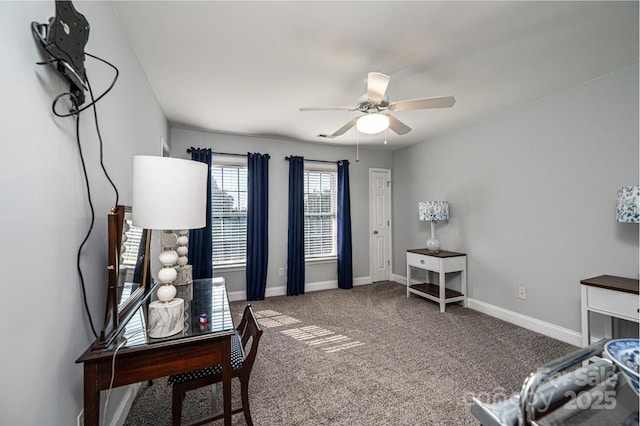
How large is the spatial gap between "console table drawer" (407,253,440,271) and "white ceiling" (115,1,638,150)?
1.88m

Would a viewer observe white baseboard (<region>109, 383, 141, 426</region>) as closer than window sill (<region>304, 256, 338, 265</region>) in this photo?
Yes

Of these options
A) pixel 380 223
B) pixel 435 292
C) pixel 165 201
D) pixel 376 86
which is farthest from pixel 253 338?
pixel 380 223

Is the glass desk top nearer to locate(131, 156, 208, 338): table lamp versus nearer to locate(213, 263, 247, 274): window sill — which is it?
locate(131, 156, 208, 338): table lamp

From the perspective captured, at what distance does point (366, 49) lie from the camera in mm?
1966

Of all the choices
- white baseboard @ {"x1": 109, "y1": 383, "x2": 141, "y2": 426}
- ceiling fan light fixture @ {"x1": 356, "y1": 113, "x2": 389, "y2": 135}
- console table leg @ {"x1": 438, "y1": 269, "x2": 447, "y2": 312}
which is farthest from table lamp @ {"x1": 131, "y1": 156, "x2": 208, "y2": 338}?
console table leg @ {"x1": 438, "y1": 269, "x2": 447, "y2": 312}

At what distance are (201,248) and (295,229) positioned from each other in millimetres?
1356

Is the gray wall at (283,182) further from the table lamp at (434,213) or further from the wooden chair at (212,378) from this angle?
the wooden chair at (212,378)

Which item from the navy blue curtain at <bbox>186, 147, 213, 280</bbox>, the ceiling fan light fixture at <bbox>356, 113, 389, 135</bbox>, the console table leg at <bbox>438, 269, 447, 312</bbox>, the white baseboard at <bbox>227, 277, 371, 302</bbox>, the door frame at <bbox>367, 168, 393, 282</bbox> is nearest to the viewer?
the ceiling fan light fixture at <bbox>356, 113, 389, 135</bbox>

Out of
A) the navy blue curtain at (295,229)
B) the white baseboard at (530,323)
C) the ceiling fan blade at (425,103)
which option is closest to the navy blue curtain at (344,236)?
the navy blue curtain at (295,229)

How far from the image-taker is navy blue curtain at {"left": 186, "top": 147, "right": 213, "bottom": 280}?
368cm

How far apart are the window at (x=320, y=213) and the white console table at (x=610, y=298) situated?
316cm

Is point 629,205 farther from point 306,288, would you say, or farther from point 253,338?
point 306,288

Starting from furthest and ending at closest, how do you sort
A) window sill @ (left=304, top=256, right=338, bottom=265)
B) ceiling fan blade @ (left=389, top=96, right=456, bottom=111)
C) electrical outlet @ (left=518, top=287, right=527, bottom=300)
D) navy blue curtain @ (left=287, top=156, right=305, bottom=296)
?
1. window sill @ (left=304, top=256, right=338, bottom=265)
2. navy blue curtain @ (left=287, top=156, right=305, bottom=296)
3. electrical outlet @ (left=518, top=287, right=527, bottom=300)
4. ceiling fan blade @ (left=389, top=96, right=456, bottom=111)

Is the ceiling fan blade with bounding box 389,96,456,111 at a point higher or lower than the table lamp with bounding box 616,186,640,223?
higher
